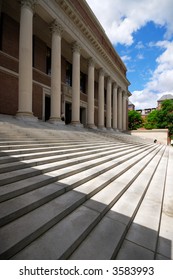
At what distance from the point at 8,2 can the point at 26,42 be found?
4827mm

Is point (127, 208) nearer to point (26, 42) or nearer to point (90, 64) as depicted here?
point (26, 42)

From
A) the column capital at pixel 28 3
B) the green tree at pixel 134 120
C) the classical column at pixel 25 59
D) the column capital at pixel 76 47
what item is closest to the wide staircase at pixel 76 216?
the classical column at pixel 25 59

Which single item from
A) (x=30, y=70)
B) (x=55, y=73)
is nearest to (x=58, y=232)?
(x=30, y=70)

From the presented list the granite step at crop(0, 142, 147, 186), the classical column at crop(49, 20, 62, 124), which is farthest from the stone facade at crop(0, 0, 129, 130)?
the granite step at crop(0, 142, 147, 186)

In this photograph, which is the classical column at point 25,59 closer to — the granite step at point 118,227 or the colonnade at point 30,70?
the colonnade at point 30,70

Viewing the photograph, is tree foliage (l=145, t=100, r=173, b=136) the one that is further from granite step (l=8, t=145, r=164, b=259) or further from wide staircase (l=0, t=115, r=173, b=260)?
granite step (l=8, t=145, r=164, b=259)

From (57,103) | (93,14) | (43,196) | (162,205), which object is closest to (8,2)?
(57,103)

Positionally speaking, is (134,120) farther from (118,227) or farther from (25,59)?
(118,227)

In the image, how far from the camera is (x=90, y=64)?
1942 cm

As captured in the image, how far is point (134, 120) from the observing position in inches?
2208

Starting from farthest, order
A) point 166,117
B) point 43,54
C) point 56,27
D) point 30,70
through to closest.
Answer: point 166,117
point 43,54
point 56,27
point 30,70

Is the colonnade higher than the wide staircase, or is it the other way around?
the colonnade

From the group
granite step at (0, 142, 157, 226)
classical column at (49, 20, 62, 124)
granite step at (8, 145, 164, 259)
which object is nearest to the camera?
granite step at (8, 145, 164, 259)

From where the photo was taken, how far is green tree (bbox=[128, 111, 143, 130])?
5525 cm
